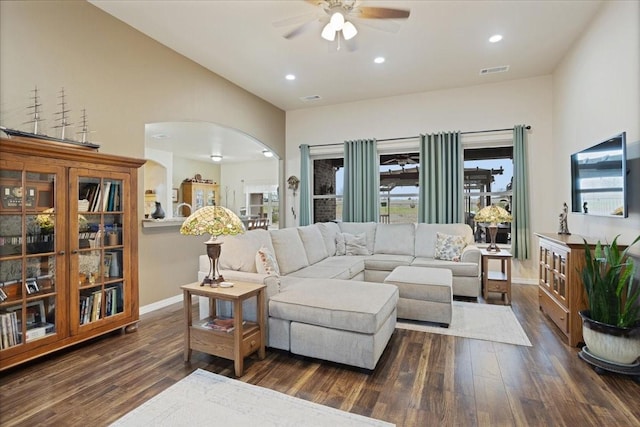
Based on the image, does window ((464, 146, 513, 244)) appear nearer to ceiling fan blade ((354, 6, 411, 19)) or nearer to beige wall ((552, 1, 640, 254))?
beige wall ((552, 1, 640, 254))

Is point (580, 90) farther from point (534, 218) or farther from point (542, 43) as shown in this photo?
point (534, 218)

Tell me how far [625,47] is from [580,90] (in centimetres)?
106

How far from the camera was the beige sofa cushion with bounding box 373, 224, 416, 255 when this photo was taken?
519 centimetres

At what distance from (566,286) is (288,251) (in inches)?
110

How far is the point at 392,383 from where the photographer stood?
227 cm

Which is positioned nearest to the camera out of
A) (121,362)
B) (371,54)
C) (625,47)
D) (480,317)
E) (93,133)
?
(121,362)

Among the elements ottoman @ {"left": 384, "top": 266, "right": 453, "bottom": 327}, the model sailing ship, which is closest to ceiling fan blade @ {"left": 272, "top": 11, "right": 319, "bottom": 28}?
the model sailing ship

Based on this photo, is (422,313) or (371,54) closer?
(422,313)

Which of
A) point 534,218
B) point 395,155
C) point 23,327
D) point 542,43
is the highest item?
point 542,43

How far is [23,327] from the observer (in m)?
2.40

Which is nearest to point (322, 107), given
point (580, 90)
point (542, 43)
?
point (542, 43)

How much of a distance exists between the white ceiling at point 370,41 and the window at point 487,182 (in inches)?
47.2

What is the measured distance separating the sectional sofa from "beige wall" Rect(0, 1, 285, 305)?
1.43 m

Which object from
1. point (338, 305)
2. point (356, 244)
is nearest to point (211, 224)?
point (338, 305)
